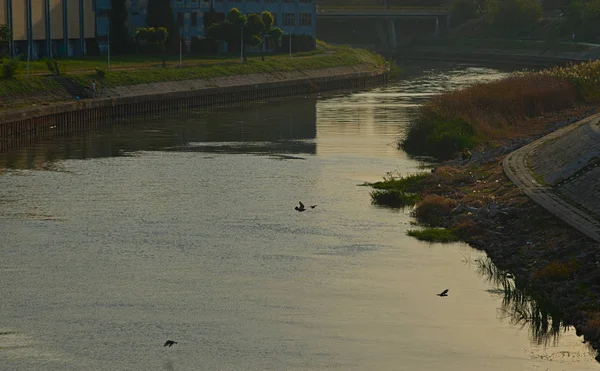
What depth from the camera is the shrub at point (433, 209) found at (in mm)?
42688

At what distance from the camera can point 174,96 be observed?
92.6 metres

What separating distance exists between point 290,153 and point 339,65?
68430mm

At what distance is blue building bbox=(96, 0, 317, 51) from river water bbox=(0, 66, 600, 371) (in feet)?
204

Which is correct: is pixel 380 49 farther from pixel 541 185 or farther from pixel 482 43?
pixel 541 185

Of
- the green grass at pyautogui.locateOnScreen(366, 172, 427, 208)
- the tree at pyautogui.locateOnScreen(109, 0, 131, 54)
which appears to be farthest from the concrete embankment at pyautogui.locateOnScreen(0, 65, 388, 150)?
the green grass at pyautogui.locateOnScreen(366, 172, 427, 208)

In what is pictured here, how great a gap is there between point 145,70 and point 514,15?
97327 mm

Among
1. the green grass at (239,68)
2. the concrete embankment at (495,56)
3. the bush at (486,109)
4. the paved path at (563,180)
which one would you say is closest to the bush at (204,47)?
the green grass at (239,68)

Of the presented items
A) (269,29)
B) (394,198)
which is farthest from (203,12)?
(394,198)

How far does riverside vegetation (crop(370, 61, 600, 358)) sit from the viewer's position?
104ft

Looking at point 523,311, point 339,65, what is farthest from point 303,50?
point 523,311

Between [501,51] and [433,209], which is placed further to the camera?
[501,51]

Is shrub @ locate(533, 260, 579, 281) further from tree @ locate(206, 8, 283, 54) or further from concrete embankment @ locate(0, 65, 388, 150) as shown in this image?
tree @ locate(206, 8, 283, 54)

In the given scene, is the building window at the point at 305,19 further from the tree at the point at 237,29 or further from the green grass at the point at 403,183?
the green grass at the point at 403,183

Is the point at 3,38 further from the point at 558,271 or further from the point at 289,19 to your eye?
the point at 289,19
